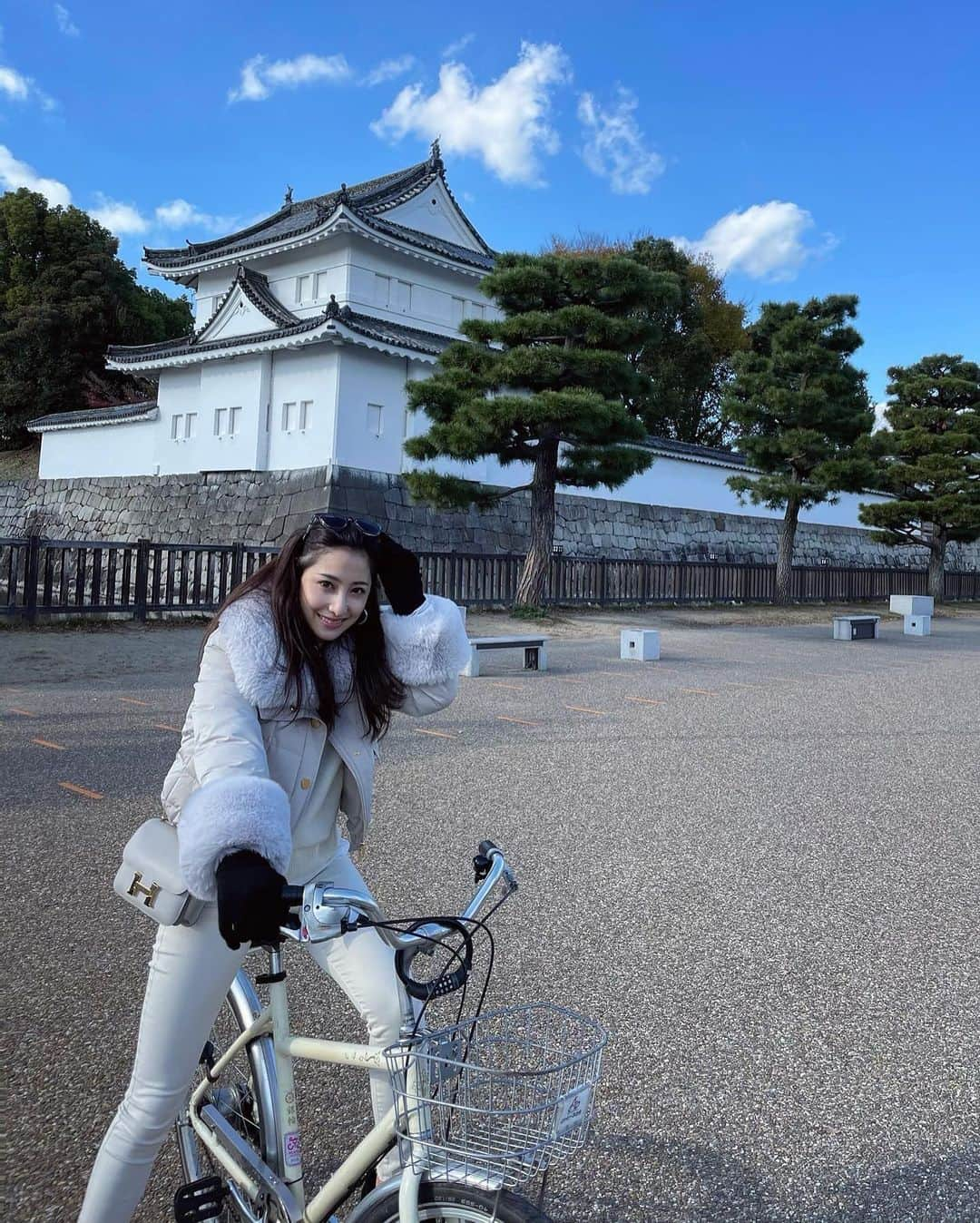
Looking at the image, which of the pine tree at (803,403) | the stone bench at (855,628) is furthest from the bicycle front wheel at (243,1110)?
the pine tree at (803,403)

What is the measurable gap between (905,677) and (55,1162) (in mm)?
9941

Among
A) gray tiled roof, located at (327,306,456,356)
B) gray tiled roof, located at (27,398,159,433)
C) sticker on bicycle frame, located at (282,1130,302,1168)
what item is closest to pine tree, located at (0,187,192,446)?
gray tiled roof, located at (27,398,159,433)

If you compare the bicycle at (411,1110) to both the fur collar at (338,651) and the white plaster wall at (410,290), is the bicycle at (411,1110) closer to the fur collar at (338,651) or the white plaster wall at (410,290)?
the fur collar at (338,651)

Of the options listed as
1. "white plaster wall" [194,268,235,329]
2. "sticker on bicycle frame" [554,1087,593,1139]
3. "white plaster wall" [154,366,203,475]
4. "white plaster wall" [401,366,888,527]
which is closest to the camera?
"sticker on bicycle frame" [554,1087,593,1139]

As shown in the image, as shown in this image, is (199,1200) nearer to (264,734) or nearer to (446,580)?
(264,734)

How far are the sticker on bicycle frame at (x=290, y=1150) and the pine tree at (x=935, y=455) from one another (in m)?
24.7

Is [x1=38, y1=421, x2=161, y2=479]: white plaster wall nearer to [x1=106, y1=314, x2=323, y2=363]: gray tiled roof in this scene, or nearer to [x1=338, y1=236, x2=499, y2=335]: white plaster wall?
[x1=106, y1=314, x2=323, y2=363]: gray tiled roof

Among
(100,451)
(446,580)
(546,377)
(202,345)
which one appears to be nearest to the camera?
(546,377)

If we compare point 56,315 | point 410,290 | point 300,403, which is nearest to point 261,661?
point 300,403

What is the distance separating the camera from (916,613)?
17141 mm

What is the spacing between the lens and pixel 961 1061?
2521 millimetres

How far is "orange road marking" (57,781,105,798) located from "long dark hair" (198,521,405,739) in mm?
3536

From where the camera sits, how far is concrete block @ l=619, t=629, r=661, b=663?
11.4 m

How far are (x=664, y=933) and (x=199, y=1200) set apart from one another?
1999 mm
